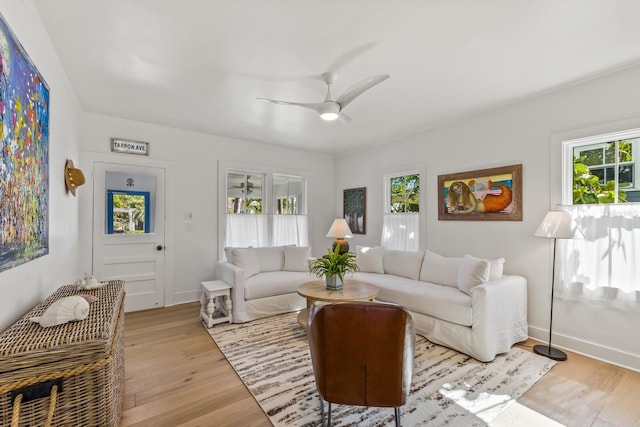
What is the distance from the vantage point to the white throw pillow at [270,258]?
171 inches

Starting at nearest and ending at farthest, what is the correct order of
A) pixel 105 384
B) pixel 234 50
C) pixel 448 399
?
pixel 105 384 → pixel 448 399 → pixel 234 50

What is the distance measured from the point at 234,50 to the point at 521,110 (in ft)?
10.2

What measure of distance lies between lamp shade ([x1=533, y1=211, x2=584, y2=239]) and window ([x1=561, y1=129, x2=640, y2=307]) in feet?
0.56

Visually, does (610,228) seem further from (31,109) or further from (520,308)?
(31,109)

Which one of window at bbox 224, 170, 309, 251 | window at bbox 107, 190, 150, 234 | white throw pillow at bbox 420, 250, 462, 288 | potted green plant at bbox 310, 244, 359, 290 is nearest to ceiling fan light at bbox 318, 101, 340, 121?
potted green plant at bbox 310, 244, 359, 290

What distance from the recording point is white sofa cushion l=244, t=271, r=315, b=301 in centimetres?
370

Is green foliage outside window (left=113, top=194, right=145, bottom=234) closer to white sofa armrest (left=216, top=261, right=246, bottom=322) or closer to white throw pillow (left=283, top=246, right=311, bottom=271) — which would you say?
white sofa armrest (left=216, top=261, right=246, bottom=322)

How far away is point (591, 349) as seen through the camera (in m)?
2.76

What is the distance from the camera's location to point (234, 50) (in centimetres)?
234

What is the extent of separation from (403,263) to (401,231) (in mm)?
850

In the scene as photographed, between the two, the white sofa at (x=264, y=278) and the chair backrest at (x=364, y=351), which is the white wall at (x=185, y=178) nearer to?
the white sofa at (x=264, y=278)

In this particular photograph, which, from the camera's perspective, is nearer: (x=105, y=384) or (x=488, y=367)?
(x=105, y=384)

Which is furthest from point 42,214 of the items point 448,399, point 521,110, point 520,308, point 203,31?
point 521,110

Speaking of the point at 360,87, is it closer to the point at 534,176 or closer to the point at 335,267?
the point at 335,267
